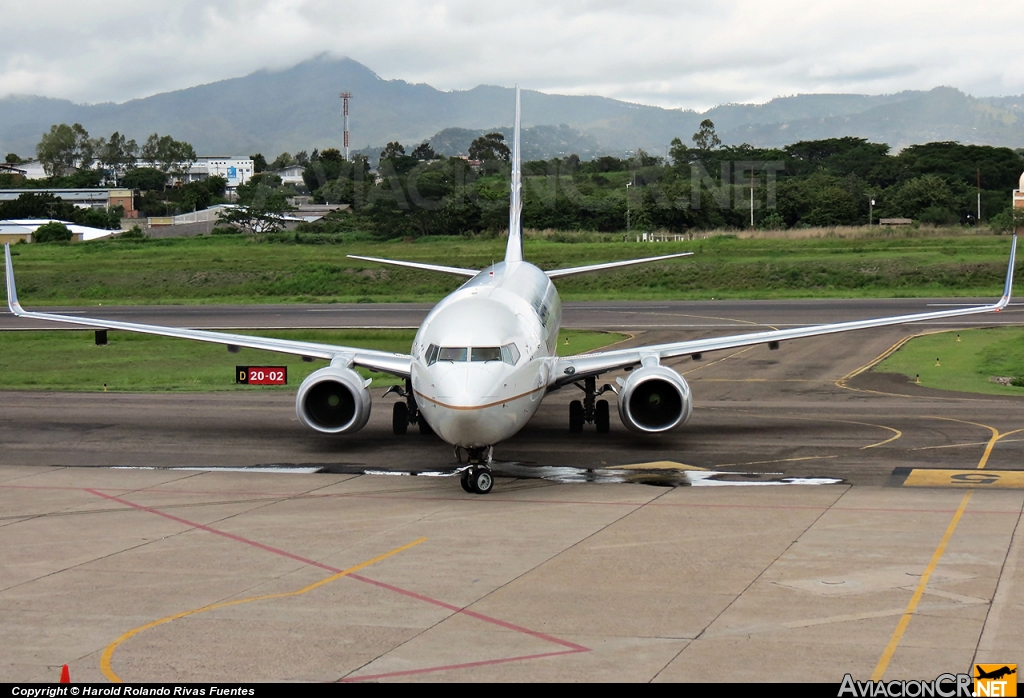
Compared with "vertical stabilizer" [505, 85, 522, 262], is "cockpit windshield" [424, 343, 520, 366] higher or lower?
lower

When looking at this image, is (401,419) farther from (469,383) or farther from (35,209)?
(35,209)

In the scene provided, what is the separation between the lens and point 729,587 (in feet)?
55.9

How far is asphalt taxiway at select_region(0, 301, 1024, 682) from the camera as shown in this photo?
14.1m

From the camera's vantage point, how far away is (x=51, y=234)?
455 feet

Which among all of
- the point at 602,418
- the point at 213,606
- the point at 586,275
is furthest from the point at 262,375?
the point at 586,275

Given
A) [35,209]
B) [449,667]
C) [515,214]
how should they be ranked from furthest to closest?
[35,209]
[515,214]
[449,667]

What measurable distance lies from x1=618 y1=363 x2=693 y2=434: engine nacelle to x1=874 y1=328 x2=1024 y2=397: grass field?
48.1 feet

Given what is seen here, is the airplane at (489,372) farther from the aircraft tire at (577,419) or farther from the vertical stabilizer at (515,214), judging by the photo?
the vertical stabilizer at (515,214)

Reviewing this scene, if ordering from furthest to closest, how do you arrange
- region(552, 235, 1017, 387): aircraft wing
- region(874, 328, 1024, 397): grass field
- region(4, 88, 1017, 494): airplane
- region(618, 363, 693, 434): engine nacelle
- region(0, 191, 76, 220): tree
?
region(0, 191, 76, 220): tree, region(874, 328, 1024, 397): grass field, region(552, 235, 1017, 387): aircraft wing, region(618, 363, 693, 434): engine nacelle, region(4, 88, 1017, 494): airplane

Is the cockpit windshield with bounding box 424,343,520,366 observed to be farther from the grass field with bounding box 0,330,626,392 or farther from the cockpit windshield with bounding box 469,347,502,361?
the grass field with bounding box 0,330,626,392

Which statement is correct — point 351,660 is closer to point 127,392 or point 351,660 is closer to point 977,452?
point 977,452

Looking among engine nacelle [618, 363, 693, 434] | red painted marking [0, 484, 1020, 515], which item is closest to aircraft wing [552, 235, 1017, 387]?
engine nacelle [618, 363, 693, 434]

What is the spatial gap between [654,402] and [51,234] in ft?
411

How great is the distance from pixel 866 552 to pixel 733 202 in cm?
12159
